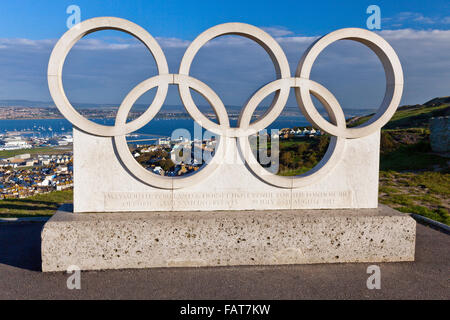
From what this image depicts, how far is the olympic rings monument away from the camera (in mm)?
Answer: 5723

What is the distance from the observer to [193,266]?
5875mm

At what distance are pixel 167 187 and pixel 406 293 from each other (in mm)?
4095

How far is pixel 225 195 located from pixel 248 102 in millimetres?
1733

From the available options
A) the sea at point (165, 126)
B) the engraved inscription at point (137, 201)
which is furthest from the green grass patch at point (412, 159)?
the engraved inscription at point (137, 201)

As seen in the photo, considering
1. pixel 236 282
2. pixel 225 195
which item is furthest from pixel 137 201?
pixel 236 282

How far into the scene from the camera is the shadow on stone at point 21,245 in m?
6.00

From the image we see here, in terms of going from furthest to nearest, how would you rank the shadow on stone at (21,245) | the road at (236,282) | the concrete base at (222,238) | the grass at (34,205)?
the grass at (34,205) < the shadow on stone at (21,245) < the concrete base at (222,238) < the road at (236,282)

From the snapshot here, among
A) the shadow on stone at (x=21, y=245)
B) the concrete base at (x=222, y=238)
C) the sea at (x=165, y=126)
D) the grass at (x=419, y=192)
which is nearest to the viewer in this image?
the concrete base at (x=222, y=238)

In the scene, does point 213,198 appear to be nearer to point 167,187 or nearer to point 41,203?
point 167,187

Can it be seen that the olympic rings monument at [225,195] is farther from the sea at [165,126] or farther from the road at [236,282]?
the sea at [165,126]

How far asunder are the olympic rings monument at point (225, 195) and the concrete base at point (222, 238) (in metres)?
0.02

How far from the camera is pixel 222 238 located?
5.85 m

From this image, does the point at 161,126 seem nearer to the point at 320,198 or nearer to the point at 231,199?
the point at 231,199

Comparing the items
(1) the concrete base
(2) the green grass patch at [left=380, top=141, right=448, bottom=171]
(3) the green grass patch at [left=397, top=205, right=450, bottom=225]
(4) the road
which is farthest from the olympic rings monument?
(2) the green grass patch at [left=380, top=141, right=448, bottom=171]
